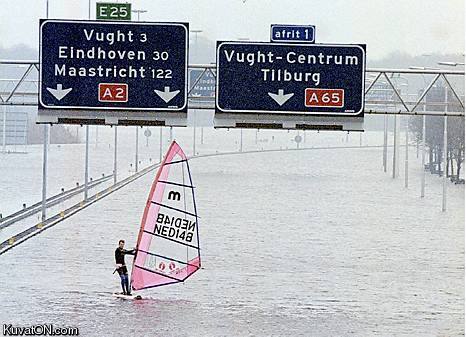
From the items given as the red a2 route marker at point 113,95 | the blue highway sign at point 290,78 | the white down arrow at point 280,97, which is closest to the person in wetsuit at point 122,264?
the red a2 route marker at point 113,95

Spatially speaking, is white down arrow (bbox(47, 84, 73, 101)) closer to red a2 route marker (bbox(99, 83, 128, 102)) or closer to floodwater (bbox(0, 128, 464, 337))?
red a2 route marker (bbox(99, 83, 128, 102))

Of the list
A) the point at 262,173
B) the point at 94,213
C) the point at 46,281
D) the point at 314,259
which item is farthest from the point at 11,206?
the point at 262,173

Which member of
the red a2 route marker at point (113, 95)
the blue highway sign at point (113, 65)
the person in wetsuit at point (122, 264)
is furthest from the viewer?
the person in wetsuit at point (122, 264)

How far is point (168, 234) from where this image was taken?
46031 millimetres

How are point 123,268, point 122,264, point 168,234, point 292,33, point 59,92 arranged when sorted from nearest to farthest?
point 59,92, point 292,33, point 122,264, point 123,268, point 168,234

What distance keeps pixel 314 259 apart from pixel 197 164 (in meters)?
130

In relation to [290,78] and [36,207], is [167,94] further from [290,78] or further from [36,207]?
[36,207]

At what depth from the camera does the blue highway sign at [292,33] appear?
36.0m

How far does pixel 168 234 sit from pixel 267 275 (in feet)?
21.6

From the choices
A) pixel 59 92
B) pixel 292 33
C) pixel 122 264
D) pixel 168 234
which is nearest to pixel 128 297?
pixel 122 264

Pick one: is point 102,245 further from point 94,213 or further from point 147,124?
point 147,124

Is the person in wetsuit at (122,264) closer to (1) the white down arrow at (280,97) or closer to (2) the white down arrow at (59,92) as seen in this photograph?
(2) the white down arrow at (59,92)

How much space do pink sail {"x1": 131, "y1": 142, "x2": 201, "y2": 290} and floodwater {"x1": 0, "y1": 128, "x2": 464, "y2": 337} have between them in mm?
687

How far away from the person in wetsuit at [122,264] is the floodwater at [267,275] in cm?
86
